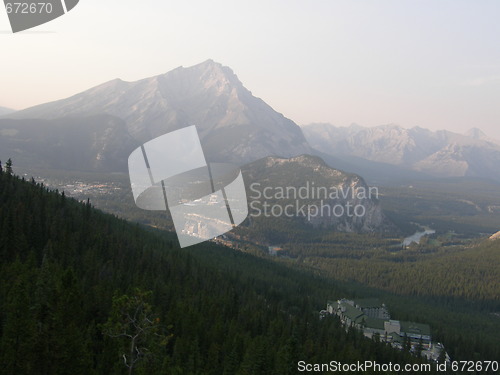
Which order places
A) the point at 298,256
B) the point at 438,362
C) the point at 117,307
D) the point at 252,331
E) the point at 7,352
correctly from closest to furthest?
the point at 117,307 < the point at 7,352 < the point at 252,331 < the point at 438,362 < the point at 298,256

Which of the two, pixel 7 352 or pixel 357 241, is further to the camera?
pixel 357 241

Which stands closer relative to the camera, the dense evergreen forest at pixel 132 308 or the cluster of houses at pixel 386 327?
the dense evergreen forest at pixel 132 308

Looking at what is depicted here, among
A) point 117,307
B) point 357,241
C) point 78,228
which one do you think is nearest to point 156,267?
point 78,228

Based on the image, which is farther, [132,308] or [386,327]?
[386,327]

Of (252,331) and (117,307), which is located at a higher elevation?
(117,307)

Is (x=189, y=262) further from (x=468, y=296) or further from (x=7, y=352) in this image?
(x=468, y=296)

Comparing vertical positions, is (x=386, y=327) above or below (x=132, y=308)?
below

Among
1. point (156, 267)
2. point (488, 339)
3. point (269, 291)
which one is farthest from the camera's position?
point (269, 291)
